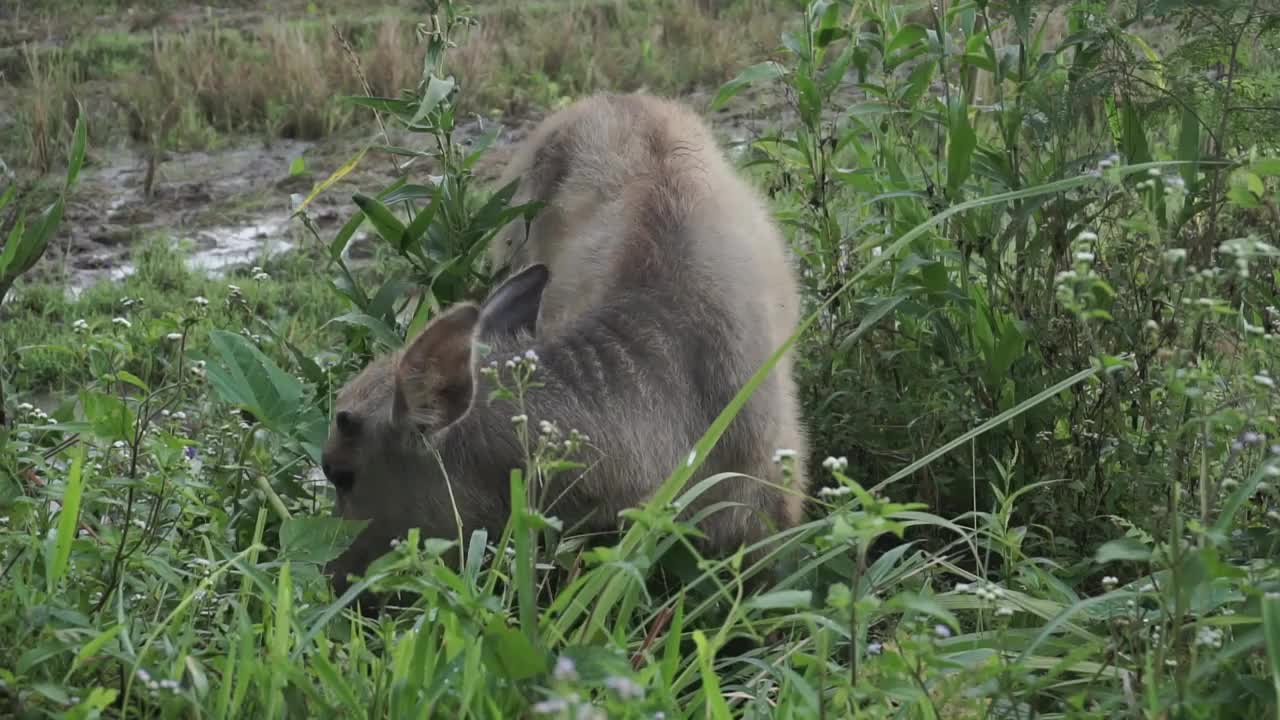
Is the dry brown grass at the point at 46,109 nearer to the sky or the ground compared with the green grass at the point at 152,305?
nearer to the sky

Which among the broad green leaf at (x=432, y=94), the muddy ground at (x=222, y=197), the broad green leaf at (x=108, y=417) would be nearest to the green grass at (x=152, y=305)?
the muddy ground at (x=222, y=197)

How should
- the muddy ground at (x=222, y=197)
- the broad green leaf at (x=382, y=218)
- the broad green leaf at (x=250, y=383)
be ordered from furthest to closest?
the muddy ground at (x=222, y=197)
the broad green leaf at (x=382, y=218)
the broad green leaf at (x=250, y=383)

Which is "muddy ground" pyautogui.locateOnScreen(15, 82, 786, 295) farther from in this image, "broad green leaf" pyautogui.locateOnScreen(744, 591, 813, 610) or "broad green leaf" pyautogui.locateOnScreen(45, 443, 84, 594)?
"broad green leaf" pyautogui.locateOnScreen(744, 591, 813, 610)

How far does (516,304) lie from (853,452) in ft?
3.91

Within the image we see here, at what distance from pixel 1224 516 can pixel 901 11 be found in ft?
7.20

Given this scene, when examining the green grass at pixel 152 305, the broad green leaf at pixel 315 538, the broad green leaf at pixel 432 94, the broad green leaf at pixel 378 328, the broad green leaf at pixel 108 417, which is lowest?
the green grass at pixel 152 305

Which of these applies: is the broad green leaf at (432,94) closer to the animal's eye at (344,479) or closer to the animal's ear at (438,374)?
the animal's ear at (438,374)

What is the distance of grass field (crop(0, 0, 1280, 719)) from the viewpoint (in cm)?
253

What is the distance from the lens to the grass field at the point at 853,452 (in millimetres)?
2529

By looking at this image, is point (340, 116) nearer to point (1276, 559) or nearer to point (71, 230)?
point (71, 230)

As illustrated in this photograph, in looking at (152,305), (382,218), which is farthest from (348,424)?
(152,305)

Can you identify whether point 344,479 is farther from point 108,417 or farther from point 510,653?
point 510,653

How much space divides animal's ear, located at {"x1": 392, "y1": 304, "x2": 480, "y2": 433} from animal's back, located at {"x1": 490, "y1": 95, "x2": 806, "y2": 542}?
32cm

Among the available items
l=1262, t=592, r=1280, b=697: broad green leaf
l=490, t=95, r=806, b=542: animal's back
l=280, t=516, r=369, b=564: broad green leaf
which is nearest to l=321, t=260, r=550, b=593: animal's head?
l=490, t=95, r=806, b=542: animal's back
